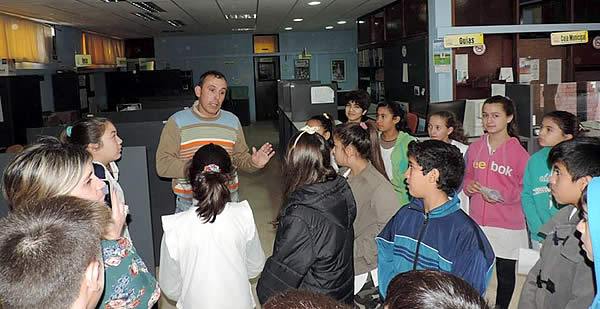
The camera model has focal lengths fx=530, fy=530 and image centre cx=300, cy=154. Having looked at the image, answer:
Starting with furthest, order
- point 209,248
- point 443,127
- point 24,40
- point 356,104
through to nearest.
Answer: point 24,40, point 356,104, point 443,127, point 209,248

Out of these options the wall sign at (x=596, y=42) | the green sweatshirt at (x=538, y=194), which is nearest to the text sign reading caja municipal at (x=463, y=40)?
the wall sign at (x=596, y=42)

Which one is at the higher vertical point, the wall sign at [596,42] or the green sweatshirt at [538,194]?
the wall sign at [596,42]

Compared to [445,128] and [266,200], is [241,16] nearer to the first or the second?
[266,200]

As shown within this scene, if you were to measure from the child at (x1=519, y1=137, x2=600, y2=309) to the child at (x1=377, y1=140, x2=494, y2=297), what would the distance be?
26 centimetres

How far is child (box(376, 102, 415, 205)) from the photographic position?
3412 mm

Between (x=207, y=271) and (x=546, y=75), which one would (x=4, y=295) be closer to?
(x=207, y=271)

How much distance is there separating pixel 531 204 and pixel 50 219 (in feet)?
8.18

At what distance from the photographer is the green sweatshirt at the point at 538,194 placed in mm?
2848

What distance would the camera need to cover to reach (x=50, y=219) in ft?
3.84

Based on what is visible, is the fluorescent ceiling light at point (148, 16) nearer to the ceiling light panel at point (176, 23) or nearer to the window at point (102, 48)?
the ceiling light panel at point (176, 23)

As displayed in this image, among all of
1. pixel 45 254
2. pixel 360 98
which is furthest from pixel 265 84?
pixel 45 254

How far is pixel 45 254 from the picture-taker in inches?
43.4

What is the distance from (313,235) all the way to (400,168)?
1.55 meters

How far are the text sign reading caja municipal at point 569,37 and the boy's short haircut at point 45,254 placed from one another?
622 cm
